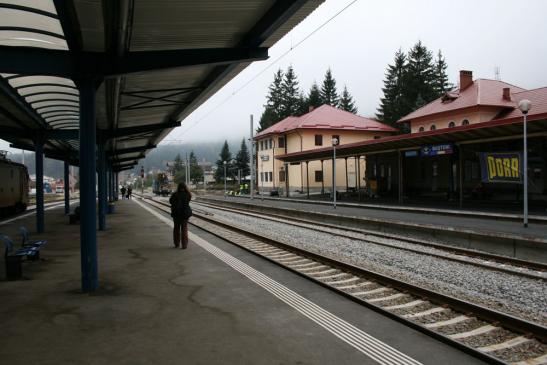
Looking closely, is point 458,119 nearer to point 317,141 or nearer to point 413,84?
point 317,141

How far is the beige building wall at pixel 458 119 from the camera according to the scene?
3619 centimetres

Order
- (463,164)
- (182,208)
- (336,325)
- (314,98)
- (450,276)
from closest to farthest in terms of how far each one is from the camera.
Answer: (336,325), (450,276), (182,208), (463,164), (314,98)

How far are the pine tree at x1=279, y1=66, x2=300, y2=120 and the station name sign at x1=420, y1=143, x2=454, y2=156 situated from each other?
65611 mm

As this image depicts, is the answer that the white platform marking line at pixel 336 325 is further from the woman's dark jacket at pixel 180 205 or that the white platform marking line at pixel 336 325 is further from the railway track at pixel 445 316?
the woman's dark jacket at pixel 180 205

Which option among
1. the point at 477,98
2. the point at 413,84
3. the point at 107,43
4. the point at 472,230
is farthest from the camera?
the point at 413,84

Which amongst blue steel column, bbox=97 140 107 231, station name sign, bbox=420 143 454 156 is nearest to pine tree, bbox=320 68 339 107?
station name sign, bbox=420 143 454 156

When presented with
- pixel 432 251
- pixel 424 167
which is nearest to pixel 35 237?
pixel 432 251

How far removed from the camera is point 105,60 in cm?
743

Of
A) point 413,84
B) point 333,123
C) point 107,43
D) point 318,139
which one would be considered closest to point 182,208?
point 107,43

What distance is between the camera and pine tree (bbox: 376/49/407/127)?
7174 cm

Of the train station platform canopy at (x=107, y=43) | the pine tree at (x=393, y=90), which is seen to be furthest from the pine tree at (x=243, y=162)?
the train station platform canopy at (x=107, y=43)

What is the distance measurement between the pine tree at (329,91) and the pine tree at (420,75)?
1823 cm

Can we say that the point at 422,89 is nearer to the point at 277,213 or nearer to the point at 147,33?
the point at 277,213

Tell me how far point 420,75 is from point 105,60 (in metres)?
71.1
